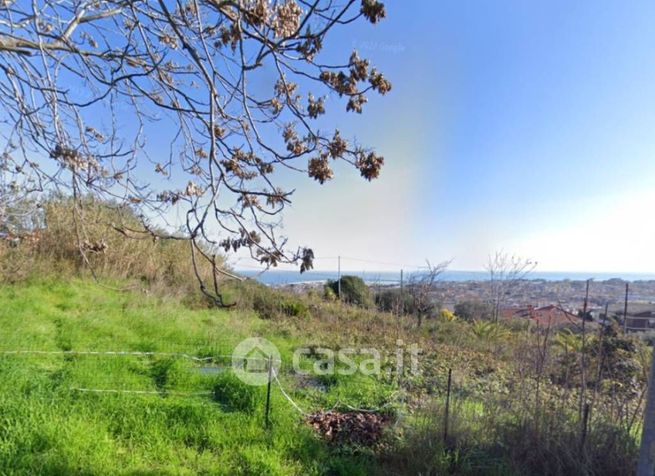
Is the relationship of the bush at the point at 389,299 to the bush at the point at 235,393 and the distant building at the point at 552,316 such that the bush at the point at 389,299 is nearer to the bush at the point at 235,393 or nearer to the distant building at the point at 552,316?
the distant building at the point at 552,316

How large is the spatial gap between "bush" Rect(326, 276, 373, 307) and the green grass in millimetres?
5431

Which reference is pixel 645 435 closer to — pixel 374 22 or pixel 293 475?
pixel 293 475

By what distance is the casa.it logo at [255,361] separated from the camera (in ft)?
12.4

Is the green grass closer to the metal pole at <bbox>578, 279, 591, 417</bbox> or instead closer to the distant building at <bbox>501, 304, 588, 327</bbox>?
the metal pole at <bbox>578, 279, 591, 417</bbox>

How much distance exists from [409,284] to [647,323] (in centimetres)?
577

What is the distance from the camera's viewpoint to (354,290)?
1055 cm

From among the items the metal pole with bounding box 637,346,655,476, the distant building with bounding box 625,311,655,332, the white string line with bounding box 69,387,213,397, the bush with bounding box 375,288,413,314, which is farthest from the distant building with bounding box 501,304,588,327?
the bush with bounding box 375,288,413,314

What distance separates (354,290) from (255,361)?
20.9ft

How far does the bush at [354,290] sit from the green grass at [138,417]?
5.43m

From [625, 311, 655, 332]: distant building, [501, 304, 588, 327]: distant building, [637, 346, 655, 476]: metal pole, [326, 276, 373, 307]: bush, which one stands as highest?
[501, 304, 588, 327]: distant building

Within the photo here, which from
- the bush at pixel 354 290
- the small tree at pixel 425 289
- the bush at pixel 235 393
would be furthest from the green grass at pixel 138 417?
the bush at pixel 354 290

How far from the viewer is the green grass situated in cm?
244

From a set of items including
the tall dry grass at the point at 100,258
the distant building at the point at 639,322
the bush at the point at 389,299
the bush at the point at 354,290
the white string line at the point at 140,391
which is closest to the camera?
the white string line at the point at 140,391

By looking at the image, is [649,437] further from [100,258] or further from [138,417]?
[100,258]
